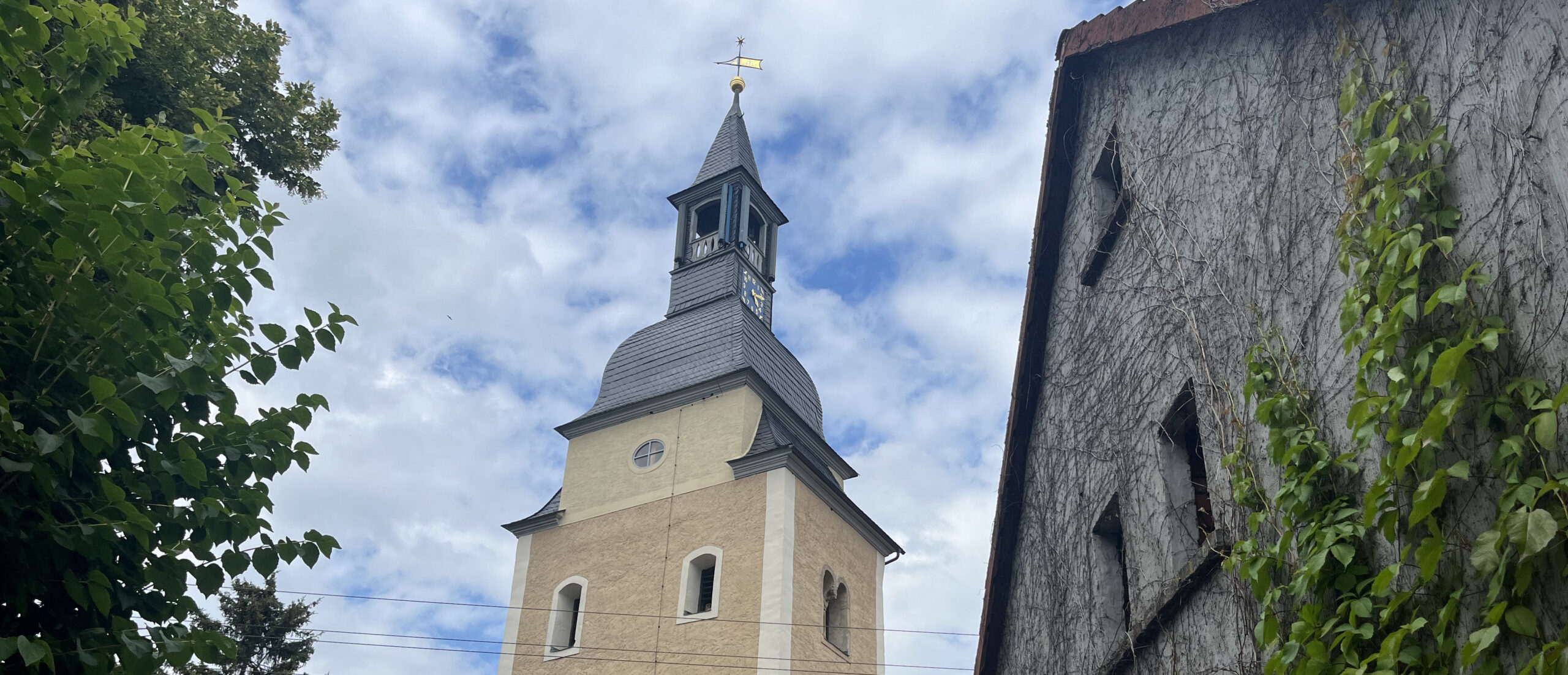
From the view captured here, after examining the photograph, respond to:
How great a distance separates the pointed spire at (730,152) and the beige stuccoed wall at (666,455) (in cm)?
882

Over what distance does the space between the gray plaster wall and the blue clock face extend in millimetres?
22149

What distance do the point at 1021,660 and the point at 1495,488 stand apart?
200 inches

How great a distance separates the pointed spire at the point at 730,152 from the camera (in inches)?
1390

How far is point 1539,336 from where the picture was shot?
4.33 meters

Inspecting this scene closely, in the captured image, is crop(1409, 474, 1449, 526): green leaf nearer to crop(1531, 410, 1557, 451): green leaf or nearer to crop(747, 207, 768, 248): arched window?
crop(1531, 410, 1557, 451): green leaf

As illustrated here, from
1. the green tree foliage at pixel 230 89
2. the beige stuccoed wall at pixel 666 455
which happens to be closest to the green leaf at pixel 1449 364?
the green tree foliage at pixel 230 89

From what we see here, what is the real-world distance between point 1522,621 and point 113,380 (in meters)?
5.07

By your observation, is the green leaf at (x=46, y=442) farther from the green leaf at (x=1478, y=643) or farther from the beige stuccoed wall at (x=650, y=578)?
the beige stuccoed wall at (x=650, y=578)

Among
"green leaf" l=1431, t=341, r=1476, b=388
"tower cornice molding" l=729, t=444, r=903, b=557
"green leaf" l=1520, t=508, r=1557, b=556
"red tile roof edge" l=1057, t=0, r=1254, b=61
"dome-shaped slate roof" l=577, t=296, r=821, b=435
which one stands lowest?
"green leaf" l=1520, t=508, r=1557, b=556

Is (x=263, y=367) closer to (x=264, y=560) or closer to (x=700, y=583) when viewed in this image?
(x=264, y=560)

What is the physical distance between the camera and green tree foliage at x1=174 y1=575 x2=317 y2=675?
27422 mm

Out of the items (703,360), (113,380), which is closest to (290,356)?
(113,380)

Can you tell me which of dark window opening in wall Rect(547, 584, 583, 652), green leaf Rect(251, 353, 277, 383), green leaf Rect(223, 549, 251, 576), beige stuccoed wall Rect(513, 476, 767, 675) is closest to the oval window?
beige stuccoed wall Rect(513, 476, 767, 675)

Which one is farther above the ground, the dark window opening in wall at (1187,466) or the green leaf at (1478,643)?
the dark window opening in wall at (1187,466)
